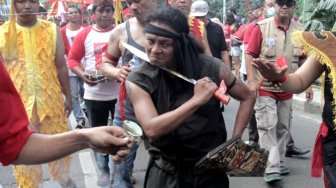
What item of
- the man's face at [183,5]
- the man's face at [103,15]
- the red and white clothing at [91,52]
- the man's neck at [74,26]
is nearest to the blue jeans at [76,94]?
the man's neck at [74,26]

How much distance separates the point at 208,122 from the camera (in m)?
2.88

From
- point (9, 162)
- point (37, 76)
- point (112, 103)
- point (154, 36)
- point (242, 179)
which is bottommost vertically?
point (242, 179)

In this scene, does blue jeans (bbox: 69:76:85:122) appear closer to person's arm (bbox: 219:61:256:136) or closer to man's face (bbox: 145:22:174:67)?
person's arm (bbox: 219:61:256:136)

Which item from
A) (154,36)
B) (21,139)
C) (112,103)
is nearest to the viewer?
(21,139)

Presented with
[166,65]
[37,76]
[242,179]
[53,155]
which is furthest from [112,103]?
[53,155]

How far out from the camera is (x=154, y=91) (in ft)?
9.46

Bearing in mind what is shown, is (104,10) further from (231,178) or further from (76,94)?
(76,94)

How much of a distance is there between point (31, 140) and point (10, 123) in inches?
5.0

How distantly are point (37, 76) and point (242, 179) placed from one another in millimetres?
2366

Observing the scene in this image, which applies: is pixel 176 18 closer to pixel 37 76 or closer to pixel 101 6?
pixel 37 76

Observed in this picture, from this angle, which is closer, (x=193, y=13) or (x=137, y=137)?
(x=137, y=137)

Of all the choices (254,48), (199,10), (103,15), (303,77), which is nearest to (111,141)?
(303,77)

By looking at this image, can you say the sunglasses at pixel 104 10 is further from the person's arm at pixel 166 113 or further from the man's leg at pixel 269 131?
the person's arm at pixel 166 113

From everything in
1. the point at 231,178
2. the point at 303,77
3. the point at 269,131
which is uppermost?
the point at 303,77
